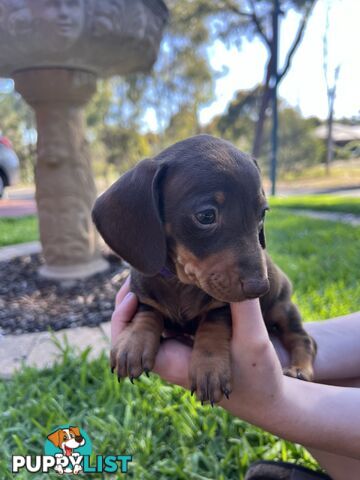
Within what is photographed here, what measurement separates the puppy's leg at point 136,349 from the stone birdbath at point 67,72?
257cm

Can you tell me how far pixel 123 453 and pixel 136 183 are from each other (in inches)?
47.7

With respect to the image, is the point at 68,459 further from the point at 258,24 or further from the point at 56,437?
the point at 258,24

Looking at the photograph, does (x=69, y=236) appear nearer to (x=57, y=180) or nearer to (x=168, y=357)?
(x=57, y=180)

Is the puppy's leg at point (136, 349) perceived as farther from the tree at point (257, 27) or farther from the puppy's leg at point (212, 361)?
the tree at point (257, 27)

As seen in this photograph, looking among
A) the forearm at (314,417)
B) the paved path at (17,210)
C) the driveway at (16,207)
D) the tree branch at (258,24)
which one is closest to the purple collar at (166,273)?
the forearm at (314,417)

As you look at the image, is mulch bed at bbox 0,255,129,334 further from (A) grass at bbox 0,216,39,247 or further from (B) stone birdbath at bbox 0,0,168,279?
(A) grass at bbox 0,216,39,247

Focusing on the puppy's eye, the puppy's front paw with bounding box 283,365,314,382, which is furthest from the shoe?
the puppy's eye

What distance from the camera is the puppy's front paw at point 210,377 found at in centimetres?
137

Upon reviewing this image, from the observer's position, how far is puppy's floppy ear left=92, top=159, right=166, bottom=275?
A: 1.60m

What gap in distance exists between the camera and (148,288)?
5.86 feet

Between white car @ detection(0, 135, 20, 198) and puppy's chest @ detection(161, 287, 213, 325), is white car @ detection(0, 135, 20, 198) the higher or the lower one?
the lower one

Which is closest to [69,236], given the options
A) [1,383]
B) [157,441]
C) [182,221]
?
[1,383]

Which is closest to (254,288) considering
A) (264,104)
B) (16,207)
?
(16,207)

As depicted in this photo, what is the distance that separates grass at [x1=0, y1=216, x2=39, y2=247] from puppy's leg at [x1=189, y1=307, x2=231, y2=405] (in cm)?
513
